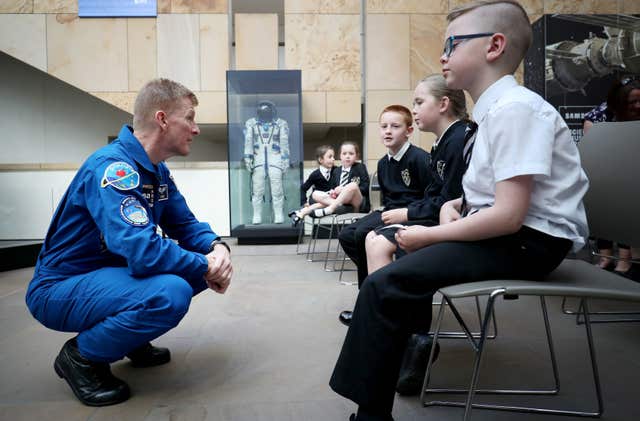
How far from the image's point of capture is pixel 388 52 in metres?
7.50

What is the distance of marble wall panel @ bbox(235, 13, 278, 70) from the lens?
7574 mm

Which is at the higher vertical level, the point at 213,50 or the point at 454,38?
the point at 213,50

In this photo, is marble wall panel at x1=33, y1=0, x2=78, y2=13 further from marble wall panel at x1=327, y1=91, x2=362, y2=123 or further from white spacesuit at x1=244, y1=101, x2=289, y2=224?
marble wall panel at x1=327, y1=91, x2=362, y2=123

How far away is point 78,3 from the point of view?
24.2 ft

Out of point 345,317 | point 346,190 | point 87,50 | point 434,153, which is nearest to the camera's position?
point 434,153

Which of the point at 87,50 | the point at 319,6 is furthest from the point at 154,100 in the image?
the point at 87,50

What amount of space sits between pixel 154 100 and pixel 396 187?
1556 millimetres

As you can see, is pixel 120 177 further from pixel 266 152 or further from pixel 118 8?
pixel 118 8

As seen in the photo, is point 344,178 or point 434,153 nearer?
point 434,153

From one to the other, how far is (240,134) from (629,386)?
571cm

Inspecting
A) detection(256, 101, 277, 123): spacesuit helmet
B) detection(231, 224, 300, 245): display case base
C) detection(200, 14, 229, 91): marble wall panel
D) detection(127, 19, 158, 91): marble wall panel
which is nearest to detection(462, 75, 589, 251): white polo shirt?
detection(231, 224, 300, 245): display case base

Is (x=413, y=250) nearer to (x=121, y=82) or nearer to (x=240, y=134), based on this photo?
(x=240, y=134)

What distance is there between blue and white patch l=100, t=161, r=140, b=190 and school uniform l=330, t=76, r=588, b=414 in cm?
96

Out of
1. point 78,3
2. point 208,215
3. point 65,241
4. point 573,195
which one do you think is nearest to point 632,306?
point 573,195
